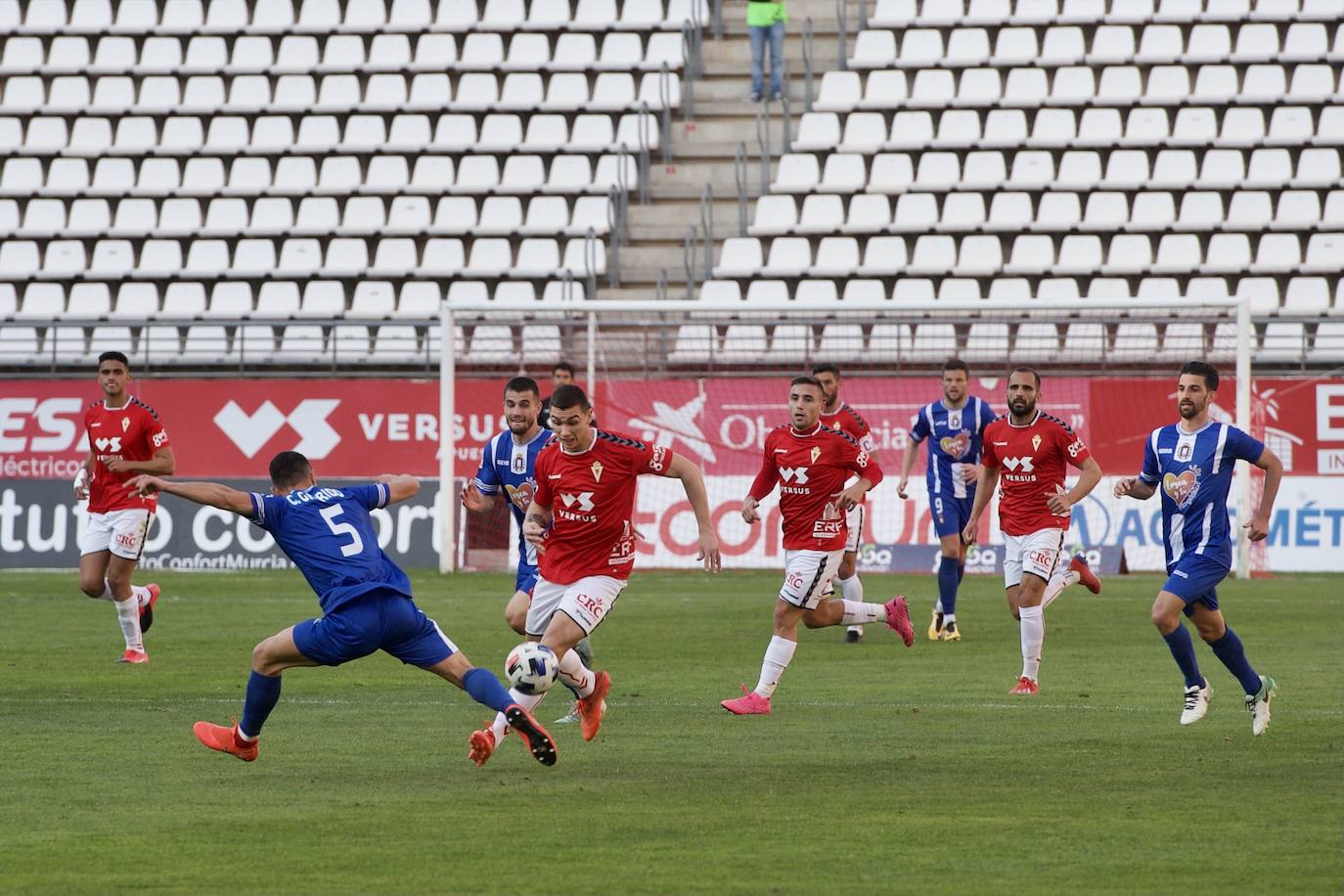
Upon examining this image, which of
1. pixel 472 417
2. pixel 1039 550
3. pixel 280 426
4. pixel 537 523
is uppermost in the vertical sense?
pixel 472 417

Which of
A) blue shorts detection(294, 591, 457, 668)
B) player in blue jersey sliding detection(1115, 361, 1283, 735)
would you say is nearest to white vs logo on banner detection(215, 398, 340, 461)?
player in blue jersey sliding detection(1115, 361, 1283, 735)

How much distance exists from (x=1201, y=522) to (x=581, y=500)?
372 centimetres

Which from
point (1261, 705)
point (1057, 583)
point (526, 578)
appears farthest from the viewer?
point (1057, 583)

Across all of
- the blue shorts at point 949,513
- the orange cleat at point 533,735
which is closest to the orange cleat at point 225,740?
the orange cleat at point 533,735

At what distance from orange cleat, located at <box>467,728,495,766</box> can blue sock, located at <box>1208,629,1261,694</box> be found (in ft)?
14.6

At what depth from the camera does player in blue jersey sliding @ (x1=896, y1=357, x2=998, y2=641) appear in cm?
1653

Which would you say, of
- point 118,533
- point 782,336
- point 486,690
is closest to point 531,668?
point 486,690

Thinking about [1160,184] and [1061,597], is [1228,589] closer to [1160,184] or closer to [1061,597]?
[1061,597]

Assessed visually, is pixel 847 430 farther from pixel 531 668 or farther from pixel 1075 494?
pixel 531 668

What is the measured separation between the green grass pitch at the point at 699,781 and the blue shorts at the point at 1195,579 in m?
0.75

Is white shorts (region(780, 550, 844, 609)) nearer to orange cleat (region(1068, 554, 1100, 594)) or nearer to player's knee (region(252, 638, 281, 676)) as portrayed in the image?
orange cleat (region(1068, 554, 1100, 594))

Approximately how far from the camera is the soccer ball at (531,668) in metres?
9.24

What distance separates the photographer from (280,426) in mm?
24938

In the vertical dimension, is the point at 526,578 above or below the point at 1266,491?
below
